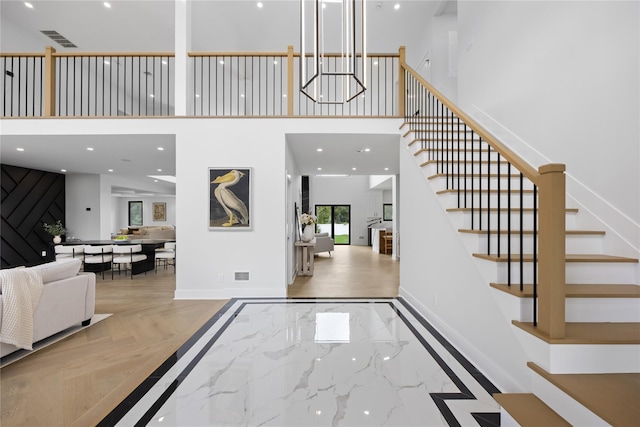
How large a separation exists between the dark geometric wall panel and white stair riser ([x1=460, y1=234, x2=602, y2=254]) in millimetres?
10223

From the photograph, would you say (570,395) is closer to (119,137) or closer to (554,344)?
(554,344)

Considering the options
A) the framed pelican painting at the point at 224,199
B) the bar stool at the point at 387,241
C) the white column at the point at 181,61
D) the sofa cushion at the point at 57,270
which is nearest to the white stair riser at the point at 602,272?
the framed pelican painting at the point at 224,199

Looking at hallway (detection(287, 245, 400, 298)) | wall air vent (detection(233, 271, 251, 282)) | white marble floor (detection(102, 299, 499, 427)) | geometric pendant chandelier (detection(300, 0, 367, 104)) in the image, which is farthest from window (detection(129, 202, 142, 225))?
white marble floor (detection(102, 299, 499, 427))

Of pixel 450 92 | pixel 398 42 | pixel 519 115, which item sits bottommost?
pixel 519 115

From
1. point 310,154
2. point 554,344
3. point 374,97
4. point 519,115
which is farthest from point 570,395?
point 374,97

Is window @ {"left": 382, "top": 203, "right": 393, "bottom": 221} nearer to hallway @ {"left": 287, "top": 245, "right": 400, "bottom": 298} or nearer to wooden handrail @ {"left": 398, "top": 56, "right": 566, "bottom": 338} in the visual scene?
hallway @ {"left": 287, "top": 245, "right": 400, "bottom": 298}

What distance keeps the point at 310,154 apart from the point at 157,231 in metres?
8.31

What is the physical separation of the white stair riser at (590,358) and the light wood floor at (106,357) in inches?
109

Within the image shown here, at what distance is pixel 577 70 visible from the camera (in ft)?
8.89

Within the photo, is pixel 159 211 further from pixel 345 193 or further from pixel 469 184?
pixel 469 184

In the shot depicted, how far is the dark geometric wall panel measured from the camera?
711cm

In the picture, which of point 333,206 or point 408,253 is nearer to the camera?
point 408,253

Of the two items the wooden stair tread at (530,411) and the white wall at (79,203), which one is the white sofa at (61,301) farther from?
the white wall at (79,203)

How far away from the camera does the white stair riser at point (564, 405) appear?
1346 millimetres
